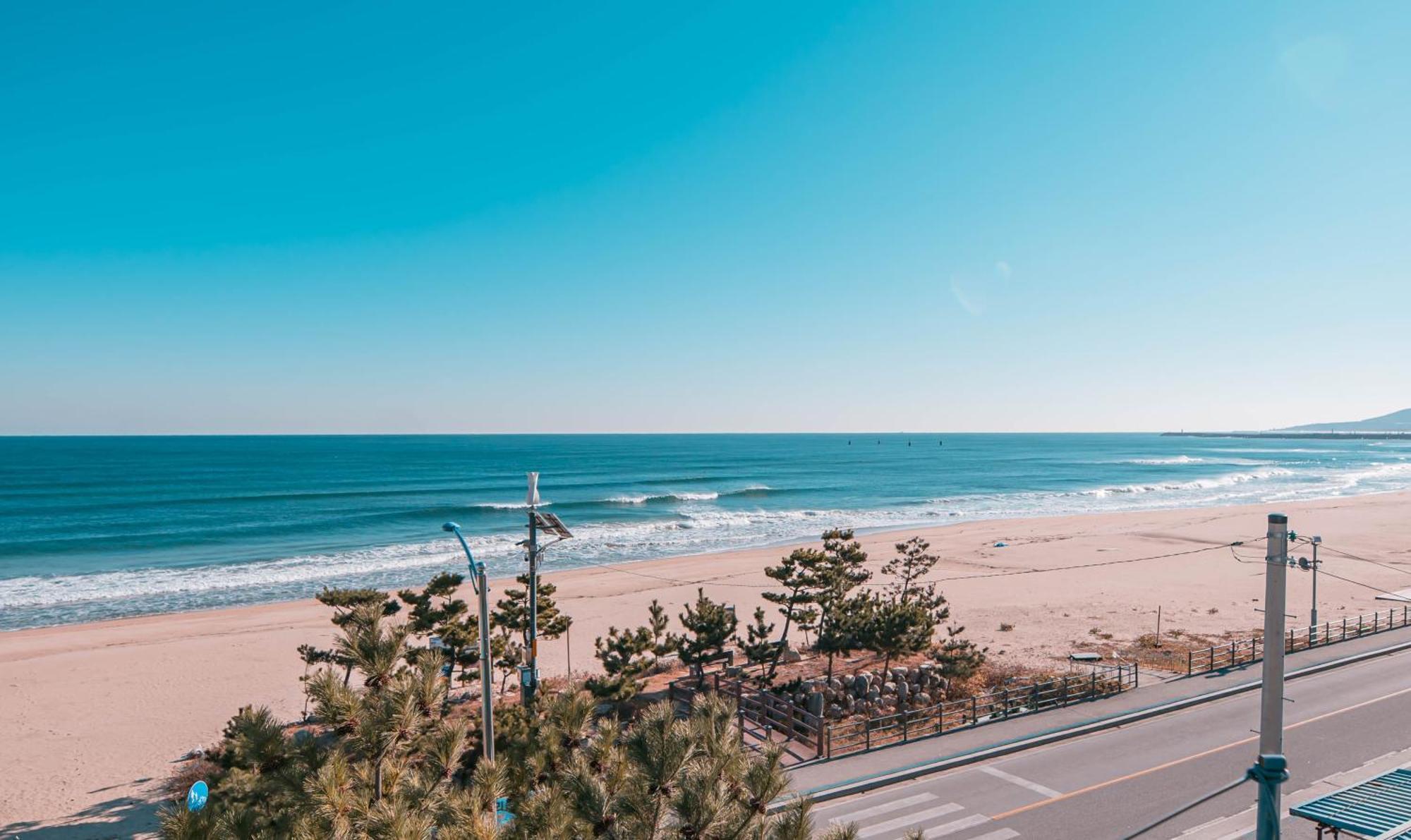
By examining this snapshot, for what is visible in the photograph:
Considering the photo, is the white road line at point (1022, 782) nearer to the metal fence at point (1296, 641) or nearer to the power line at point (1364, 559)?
the metal fence at point (1296, 641)

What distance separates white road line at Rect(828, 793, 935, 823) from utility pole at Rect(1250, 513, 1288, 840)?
7.78m

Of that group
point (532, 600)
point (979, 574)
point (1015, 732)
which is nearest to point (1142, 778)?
point (1015, 732)

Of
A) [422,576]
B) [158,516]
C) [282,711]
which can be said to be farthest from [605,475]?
[282,711]

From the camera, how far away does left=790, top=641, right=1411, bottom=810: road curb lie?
15.1 metres

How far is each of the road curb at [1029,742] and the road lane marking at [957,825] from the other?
1.95 m

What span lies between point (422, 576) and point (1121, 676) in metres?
38.3

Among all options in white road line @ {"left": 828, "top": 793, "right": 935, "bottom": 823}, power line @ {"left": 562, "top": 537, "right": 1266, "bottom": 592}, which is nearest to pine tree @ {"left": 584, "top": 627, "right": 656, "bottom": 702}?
white road line @ {"left": 828, "top": 793, "right": 935, "bottom": 823}

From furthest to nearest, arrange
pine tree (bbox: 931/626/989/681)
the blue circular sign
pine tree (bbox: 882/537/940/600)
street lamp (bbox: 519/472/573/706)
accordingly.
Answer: pine tree (bbox: 882/537/940/600) → pine tree (bbox: 931/626/989/681) → street lamp (bbox: 519/472/573/706) → the blue circular sign

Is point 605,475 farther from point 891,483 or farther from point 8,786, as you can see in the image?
point 8,786

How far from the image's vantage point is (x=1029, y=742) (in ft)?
56.2

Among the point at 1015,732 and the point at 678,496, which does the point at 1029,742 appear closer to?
the point at 1015,732

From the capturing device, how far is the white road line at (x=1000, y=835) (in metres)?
12.9

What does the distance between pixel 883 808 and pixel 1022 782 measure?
3.16 m

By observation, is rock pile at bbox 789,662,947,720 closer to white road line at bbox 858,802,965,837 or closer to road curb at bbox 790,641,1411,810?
road curb at bbox 790,641,1411,810
